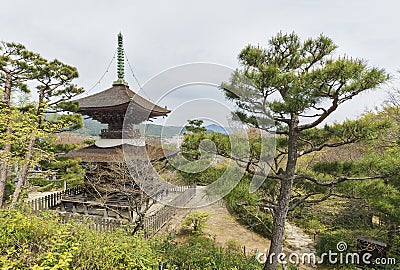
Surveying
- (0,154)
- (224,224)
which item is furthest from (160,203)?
(0,154)

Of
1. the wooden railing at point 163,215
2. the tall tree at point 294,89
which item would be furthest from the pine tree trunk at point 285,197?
the wooden railing at point 163,215

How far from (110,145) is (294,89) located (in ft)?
18.9

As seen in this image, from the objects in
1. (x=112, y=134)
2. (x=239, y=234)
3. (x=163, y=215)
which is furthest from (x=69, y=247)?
(x=239, y=234)

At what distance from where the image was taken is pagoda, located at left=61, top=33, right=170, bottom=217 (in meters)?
6.21

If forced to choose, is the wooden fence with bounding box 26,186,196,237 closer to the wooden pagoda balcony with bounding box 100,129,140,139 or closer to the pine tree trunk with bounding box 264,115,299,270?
the wooden pagoda balcony with bounding box 100,129,140,139

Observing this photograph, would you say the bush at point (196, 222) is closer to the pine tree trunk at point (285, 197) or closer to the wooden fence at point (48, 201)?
the pine tree trunk at point (285, 197)

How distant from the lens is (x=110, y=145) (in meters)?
6.91

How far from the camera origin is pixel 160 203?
8.05m

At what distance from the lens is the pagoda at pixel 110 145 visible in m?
6.21

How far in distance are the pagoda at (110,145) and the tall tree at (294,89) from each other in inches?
135

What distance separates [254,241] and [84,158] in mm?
5405

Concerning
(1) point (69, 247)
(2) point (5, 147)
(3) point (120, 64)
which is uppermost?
(3) point (120, 64)

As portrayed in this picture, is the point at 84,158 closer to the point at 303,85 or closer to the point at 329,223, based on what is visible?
the point at 303,85

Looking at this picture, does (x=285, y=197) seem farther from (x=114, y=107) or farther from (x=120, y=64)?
(x=120, y=64)
